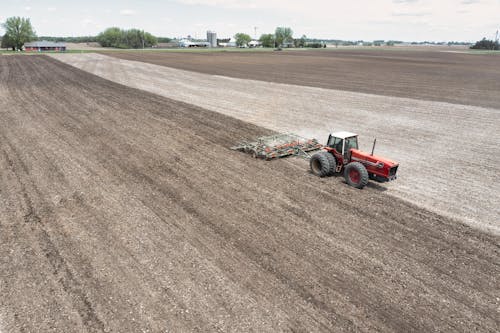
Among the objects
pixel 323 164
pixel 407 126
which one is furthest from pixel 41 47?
pixel 323 164

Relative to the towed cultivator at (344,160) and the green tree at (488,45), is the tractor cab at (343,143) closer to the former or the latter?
the towed cultivator at (344,160)

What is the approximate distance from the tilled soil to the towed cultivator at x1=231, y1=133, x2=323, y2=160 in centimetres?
67

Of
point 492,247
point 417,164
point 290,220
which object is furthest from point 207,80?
point 492,247

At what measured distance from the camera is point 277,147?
15.0m

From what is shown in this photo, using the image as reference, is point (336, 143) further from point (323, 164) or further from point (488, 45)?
point (488, 45)

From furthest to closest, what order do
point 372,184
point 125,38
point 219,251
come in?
1. point 125,38
2. point 372,184
3. point 219,251

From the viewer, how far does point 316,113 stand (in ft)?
77.9

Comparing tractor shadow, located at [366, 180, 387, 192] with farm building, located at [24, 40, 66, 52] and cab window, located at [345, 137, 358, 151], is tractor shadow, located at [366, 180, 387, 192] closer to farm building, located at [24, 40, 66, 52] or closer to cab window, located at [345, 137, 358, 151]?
cab window, located at [345, 137, 358, 151]

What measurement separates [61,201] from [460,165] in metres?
16.1

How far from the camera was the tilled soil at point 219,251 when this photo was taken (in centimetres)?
645

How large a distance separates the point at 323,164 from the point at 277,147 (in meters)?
3.13

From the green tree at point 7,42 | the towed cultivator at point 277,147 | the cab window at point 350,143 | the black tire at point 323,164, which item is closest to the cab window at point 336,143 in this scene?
the cab window at point 350,143

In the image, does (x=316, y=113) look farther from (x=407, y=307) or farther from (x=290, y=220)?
(x=407, y=307)

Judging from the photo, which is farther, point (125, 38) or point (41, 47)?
point (125, 38)
